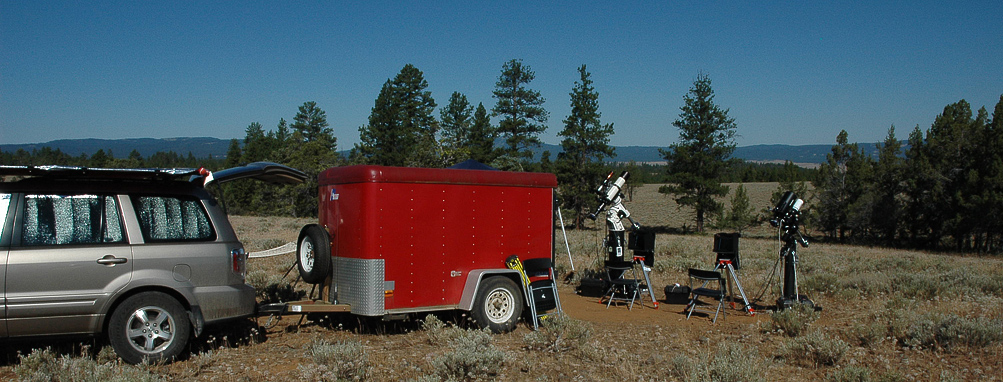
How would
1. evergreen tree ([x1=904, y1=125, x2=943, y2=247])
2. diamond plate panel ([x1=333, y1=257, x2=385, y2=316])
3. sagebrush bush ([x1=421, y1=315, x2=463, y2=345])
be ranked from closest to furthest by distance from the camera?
sagebrush bush ([x1=421, y1=315, x2=463, y2=345]), diamond plate panel ([x1=333, y1=257, x2=385, y2=316]), evergreen tree ([x1=904, y1=125, x2=943, y2=247])

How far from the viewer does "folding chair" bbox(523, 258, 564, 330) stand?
28.5 ft

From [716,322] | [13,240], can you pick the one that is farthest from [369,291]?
[716,322]

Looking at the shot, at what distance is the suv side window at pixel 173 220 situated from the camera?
6.38 m

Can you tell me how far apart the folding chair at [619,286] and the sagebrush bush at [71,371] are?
725 centimetres

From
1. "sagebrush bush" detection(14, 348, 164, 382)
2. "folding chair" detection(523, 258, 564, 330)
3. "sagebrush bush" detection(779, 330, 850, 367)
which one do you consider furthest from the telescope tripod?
"sagebrush bush" detection(14, 348, 164, 382)

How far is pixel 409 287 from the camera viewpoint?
25.7 ft

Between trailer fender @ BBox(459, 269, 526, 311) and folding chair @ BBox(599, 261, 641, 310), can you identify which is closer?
trailer fender @ BBox(459, 269, 526, 311)

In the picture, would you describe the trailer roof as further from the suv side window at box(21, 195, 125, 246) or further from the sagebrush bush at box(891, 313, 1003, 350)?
the sagebrush bush at box(891, 313, 1003, 350)

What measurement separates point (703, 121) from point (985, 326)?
44020 millimetres

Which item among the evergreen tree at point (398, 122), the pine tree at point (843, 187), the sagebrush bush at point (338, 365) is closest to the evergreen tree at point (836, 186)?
the pine tree at point (843, 187)

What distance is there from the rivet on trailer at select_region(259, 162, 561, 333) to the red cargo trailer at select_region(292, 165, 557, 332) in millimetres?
12

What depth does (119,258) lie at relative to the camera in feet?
20.0

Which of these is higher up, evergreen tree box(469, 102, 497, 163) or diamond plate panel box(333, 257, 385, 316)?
evergreen tree box(469, 102, 497, 163)

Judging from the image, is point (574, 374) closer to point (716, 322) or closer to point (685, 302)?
point (716, 322)
